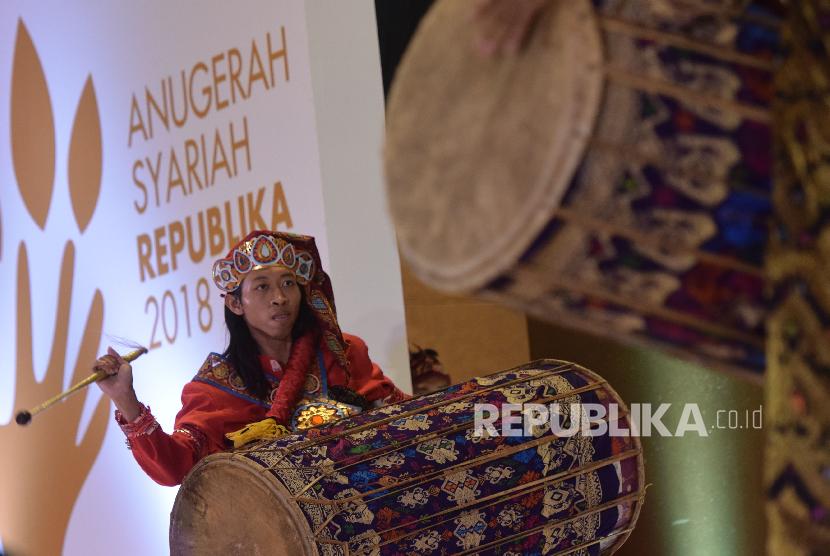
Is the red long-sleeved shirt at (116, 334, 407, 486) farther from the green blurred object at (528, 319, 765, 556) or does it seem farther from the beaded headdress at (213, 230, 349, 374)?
the green blurred object at (528, 319, 765, 556)

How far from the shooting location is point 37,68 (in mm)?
5656

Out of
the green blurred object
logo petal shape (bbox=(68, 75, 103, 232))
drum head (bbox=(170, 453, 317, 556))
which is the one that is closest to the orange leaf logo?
logo petal shape (bbox=(68, 75, 103, 232))

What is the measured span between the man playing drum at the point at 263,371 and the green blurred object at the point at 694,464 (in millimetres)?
1162

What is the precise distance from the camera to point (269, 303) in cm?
317

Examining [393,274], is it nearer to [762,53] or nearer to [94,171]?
[94,171]

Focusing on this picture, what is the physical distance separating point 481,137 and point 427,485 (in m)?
1.49

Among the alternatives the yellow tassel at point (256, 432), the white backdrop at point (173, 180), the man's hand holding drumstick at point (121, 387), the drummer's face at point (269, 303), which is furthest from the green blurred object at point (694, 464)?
the man's hand holding drumstick at point (121, 387)

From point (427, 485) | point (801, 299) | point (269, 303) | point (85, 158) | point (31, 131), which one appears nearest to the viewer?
point (801, 299)

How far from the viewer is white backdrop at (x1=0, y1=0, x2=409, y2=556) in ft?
12.9

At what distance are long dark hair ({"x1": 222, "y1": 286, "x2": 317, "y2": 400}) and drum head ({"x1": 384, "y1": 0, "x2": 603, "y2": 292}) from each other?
Answer: 2.04m

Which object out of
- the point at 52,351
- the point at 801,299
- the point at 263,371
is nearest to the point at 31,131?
the point at 52,351

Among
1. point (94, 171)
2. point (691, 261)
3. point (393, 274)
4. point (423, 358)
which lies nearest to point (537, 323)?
point (423, 358)

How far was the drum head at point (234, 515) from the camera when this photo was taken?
2.32 meters

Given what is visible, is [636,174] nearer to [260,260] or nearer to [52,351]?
Result: [260,260]
